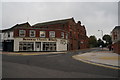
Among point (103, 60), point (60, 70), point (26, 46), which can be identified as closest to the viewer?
point (60, 70)

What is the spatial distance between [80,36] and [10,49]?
3182 cm

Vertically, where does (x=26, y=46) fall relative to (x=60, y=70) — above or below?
above

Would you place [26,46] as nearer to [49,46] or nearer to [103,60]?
[49,46]

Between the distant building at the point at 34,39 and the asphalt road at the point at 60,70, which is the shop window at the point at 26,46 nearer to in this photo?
the distant building at the point at 34,39

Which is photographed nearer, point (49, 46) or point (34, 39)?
point (34, 39)

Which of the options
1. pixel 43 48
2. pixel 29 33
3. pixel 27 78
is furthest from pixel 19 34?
pixel 27 78

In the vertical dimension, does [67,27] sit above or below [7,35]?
above

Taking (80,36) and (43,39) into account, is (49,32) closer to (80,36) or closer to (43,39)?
(43,39)

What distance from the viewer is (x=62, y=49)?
1321 inches

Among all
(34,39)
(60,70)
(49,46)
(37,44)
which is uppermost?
(34,39)

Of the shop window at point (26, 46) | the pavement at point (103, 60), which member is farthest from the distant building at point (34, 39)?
→ the pavement at point (103, 60)

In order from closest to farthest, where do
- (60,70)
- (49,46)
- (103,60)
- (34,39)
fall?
(60,70) → (103,60) → (34,39) → (49,46)

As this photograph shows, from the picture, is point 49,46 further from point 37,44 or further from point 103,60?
point 103,60

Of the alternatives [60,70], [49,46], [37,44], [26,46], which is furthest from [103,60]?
[26,46]
